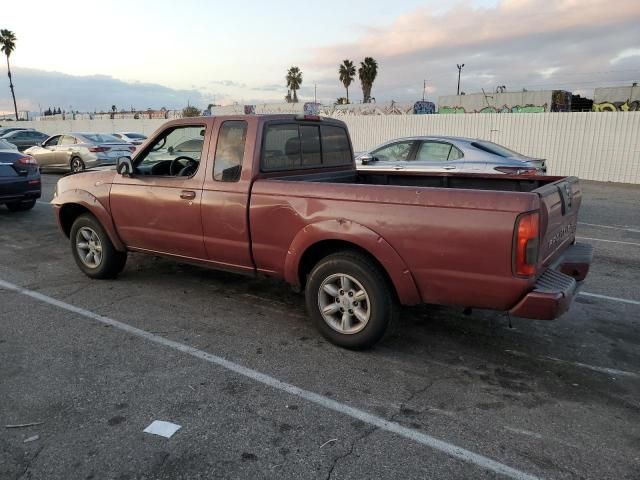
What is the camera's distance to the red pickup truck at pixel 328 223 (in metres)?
3.33

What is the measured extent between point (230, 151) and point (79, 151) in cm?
1423

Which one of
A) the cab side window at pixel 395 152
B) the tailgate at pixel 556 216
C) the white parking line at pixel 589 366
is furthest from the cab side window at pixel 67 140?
the white parking line at pixel 589 366

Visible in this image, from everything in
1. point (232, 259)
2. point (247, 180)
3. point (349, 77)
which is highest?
point (349, 77)

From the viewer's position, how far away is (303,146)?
16.6ft

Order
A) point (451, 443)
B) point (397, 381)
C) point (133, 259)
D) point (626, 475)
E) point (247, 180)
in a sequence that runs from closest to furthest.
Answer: point (626, 475), point (451, 443), point (397, 381), point (247, 180), point (133, 259)

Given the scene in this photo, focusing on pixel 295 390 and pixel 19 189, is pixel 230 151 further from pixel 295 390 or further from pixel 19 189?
pixel 19 189

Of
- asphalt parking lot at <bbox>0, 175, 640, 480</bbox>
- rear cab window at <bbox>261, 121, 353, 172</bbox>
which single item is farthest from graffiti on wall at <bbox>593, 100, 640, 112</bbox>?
rear cab window at <bbox>261, 121, 353, 172</bbox>

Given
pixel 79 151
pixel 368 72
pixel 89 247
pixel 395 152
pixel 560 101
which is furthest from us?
pixel 368 72

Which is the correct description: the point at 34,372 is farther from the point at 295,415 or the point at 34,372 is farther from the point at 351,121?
the point at 351,121

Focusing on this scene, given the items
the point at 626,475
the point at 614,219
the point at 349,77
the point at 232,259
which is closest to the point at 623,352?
the point at 626,475

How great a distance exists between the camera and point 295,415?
319 cm

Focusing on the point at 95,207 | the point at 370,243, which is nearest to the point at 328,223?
the point at 370,243

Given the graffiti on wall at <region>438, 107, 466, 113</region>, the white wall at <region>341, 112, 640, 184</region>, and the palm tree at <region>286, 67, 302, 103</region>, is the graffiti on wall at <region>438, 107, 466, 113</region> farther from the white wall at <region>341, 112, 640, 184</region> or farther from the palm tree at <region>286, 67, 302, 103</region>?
the palm tree at <region>286, 67, 302, 103</region>

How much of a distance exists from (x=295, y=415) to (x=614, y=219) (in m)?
9.29
